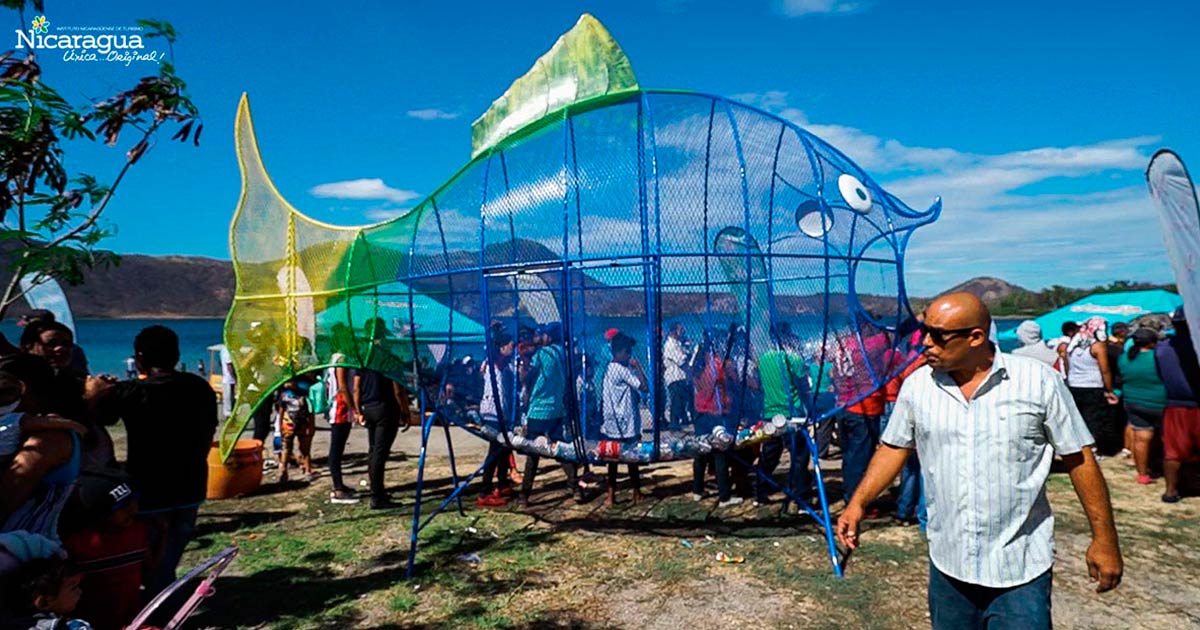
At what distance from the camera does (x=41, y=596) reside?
2482mm

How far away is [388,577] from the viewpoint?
5000 mm

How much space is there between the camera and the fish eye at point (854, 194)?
4895 mm

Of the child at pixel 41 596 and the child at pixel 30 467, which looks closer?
the child at pixel 41 596

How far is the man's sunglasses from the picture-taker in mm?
2334

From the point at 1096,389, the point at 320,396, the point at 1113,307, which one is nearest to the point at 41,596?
the point at 320,396

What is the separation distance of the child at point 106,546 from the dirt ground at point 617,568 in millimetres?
1341

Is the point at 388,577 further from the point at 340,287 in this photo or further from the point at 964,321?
the point at 964,321

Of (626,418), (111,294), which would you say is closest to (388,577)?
(626,418)

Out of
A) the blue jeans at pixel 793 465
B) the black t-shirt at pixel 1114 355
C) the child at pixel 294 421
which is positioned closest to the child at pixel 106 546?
the blue jeans at pixel 793 465

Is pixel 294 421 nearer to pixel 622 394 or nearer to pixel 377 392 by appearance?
pixel 377 392

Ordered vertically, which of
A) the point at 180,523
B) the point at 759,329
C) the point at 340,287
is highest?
the point at 340,287

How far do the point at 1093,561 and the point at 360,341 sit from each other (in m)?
4.70

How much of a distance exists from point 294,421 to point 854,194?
20.9 ft

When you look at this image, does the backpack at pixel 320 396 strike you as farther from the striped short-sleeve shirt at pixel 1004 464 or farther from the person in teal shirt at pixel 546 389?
the striped short-sleeve shirt at pixel 1004 464
